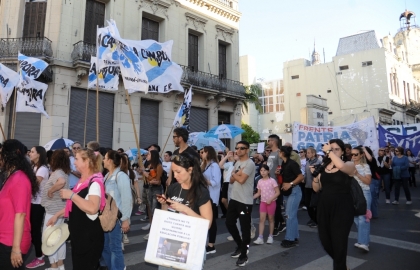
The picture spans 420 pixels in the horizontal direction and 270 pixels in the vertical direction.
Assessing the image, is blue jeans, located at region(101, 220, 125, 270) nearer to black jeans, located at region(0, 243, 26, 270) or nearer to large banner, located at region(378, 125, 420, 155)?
black jeans, located at region(0, 243, 26, 270)

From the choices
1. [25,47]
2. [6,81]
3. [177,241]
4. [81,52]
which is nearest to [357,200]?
[177,241]

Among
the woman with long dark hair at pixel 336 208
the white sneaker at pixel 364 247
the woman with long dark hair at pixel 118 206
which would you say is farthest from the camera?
the white sneaker at pixel 364 247

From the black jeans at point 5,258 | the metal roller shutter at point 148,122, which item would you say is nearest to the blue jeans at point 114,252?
the black jeans at point 5,258

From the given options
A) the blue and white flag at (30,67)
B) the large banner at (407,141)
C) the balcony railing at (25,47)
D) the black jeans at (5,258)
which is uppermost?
the balcony railing at (25,47)

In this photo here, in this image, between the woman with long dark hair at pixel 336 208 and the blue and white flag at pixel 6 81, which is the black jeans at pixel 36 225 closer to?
the woman with long dark hair at pixel 336 208

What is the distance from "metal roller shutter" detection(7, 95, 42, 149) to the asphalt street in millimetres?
9521

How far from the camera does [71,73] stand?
15.4 m

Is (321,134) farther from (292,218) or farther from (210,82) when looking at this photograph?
(210,82)

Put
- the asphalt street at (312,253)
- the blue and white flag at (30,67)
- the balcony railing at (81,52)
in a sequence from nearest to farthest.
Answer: the asphalt street at (312,253) → the blue and white flag at (30,67) → the balcony railing at (81,52)

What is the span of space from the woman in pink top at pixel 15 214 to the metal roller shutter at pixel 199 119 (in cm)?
1736

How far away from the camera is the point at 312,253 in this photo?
5.53m

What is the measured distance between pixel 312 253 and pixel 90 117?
1339 centimetres

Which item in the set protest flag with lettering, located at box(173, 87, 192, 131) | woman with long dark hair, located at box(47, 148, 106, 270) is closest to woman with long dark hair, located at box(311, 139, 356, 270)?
woman with long dark hair, located at box(47, 148, 106, 270)

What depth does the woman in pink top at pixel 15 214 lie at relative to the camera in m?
2.83
